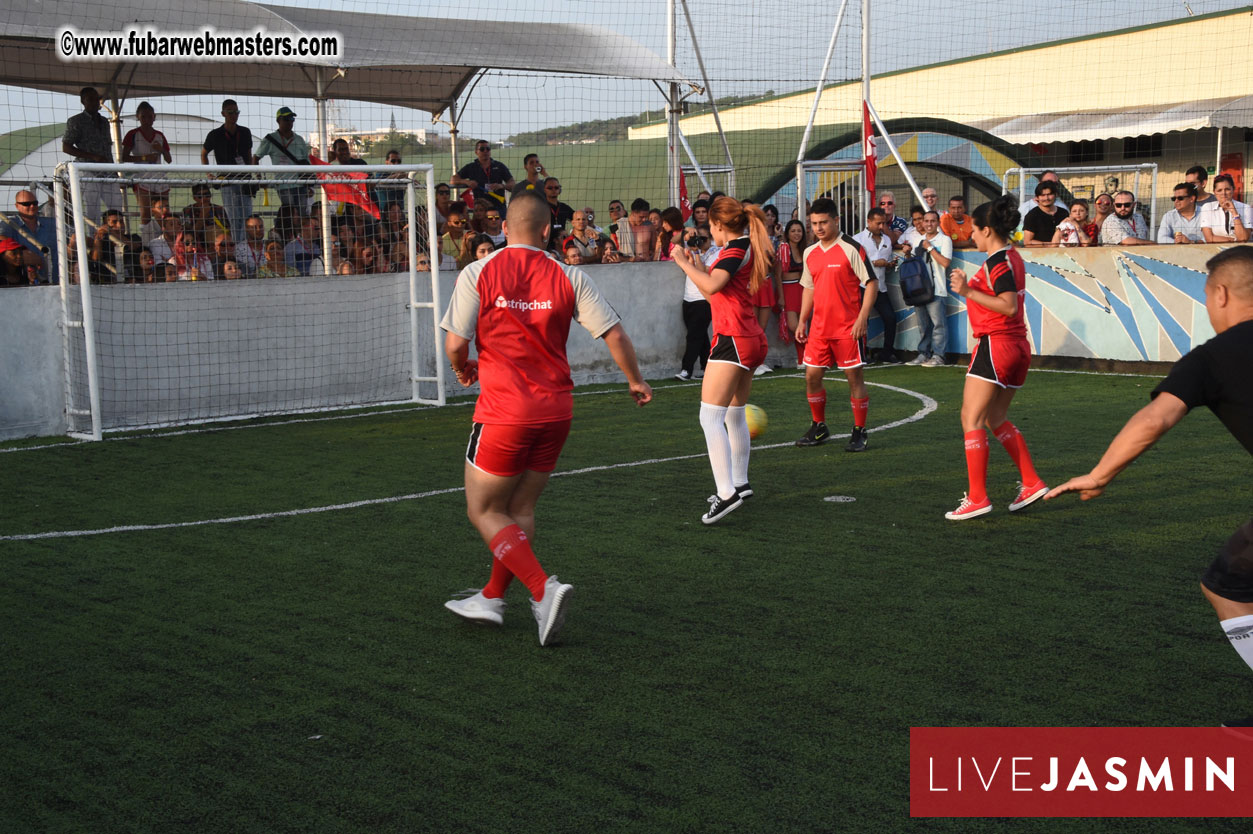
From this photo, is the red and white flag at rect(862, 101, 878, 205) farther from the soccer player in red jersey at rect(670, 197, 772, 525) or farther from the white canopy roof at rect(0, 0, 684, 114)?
the soccer player in red jersey at rect(670, 197, 772, 525)

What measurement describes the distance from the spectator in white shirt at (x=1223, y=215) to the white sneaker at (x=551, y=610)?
11516 mm

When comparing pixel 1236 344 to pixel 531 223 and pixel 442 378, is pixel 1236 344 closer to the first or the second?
pixel 531 223

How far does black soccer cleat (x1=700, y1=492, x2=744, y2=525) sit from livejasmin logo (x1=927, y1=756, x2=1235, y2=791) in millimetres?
3431

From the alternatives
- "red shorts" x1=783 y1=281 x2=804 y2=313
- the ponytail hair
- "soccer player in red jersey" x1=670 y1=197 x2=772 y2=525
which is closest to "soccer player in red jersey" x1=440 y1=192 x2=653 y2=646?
"soccer player in red jersey" x1=670 y1=197 x2=772 y2=525

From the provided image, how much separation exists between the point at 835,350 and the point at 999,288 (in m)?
2.99

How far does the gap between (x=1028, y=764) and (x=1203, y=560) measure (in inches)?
115

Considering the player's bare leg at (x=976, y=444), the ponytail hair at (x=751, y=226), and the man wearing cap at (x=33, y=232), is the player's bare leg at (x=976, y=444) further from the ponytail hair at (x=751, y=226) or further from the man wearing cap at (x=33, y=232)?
the man wearing cap at (x=33, y=232)

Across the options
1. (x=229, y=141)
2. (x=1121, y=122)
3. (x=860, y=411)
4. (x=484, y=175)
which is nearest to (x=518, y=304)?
(x=860, y=411)

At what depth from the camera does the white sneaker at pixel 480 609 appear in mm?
5207

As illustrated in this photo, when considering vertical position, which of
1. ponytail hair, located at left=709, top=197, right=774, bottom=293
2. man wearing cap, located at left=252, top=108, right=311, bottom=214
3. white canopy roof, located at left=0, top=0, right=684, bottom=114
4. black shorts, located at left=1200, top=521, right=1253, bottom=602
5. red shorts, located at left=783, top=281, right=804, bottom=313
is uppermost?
white canopy roof, located at left=0, top=0, right=684, bottom=114

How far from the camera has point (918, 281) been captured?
15602mm

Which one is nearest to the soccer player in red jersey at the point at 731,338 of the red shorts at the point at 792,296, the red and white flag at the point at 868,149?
the red shorts at the point at 792,296

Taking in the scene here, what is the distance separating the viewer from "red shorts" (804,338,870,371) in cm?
977

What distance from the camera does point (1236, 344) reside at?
3617 millimetres
